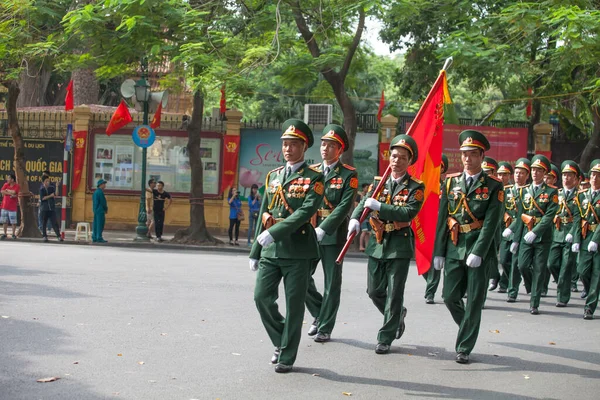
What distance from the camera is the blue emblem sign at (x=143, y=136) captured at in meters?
23.4

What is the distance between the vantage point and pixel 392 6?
67.9 ft

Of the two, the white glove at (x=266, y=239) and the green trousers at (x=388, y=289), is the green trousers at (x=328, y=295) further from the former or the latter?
the white glove at (x=266, y=239)

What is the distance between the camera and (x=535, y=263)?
1251cm

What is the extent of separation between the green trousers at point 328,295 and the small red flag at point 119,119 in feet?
55.8

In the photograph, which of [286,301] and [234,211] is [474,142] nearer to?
[286,301]

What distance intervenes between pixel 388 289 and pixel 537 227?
4375 mm

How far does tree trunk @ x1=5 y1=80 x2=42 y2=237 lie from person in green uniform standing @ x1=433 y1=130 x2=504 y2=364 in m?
16.2

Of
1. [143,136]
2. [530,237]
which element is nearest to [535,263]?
[530,237]

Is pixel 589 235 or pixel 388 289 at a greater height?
pixel 589 235

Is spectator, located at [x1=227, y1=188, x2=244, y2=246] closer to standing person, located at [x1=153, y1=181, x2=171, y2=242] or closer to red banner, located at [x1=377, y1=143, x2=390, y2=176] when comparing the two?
standing person, located at [x1=153, y1=181, x2=171, y2=242]

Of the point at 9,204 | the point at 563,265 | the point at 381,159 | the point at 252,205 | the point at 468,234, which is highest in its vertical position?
the point at 381,159

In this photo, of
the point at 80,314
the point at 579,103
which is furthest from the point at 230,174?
the point at 80,314

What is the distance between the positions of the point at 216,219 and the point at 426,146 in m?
18.3

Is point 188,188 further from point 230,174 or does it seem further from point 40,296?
point 40,296
